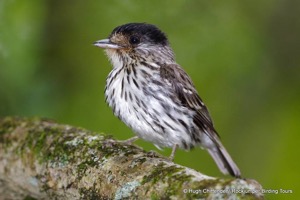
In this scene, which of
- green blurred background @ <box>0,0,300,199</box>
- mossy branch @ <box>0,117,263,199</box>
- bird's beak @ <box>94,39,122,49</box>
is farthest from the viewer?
green blurred background @ <box>0,0,300,199</box>

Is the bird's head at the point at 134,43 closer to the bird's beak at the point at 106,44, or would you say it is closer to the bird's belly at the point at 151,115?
the bird's beak at the point at 106,44

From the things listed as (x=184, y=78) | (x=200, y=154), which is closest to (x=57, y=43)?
(x=200, y=154)

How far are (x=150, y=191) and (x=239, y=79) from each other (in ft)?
13.1

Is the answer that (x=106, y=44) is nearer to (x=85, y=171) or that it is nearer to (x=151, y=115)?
(x=151, y=115)

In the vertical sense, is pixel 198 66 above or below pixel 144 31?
above

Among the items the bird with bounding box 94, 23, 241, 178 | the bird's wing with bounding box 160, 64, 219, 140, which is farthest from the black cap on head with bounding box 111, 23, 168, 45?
the bird's wing with bounding box 160, 64, 219, 140

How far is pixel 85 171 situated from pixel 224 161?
1932mm

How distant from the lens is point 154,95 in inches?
186

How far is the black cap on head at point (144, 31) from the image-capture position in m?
5.14

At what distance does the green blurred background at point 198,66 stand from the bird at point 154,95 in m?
1.32

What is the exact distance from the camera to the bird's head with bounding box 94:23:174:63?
5.13 metres

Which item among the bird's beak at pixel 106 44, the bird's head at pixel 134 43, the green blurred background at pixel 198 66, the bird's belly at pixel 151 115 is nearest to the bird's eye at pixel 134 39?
the bird's head at pixel 134 43

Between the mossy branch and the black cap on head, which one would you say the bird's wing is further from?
the mossy branch

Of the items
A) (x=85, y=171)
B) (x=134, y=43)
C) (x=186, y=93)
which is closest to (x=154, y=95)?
(x=186, y=93)
